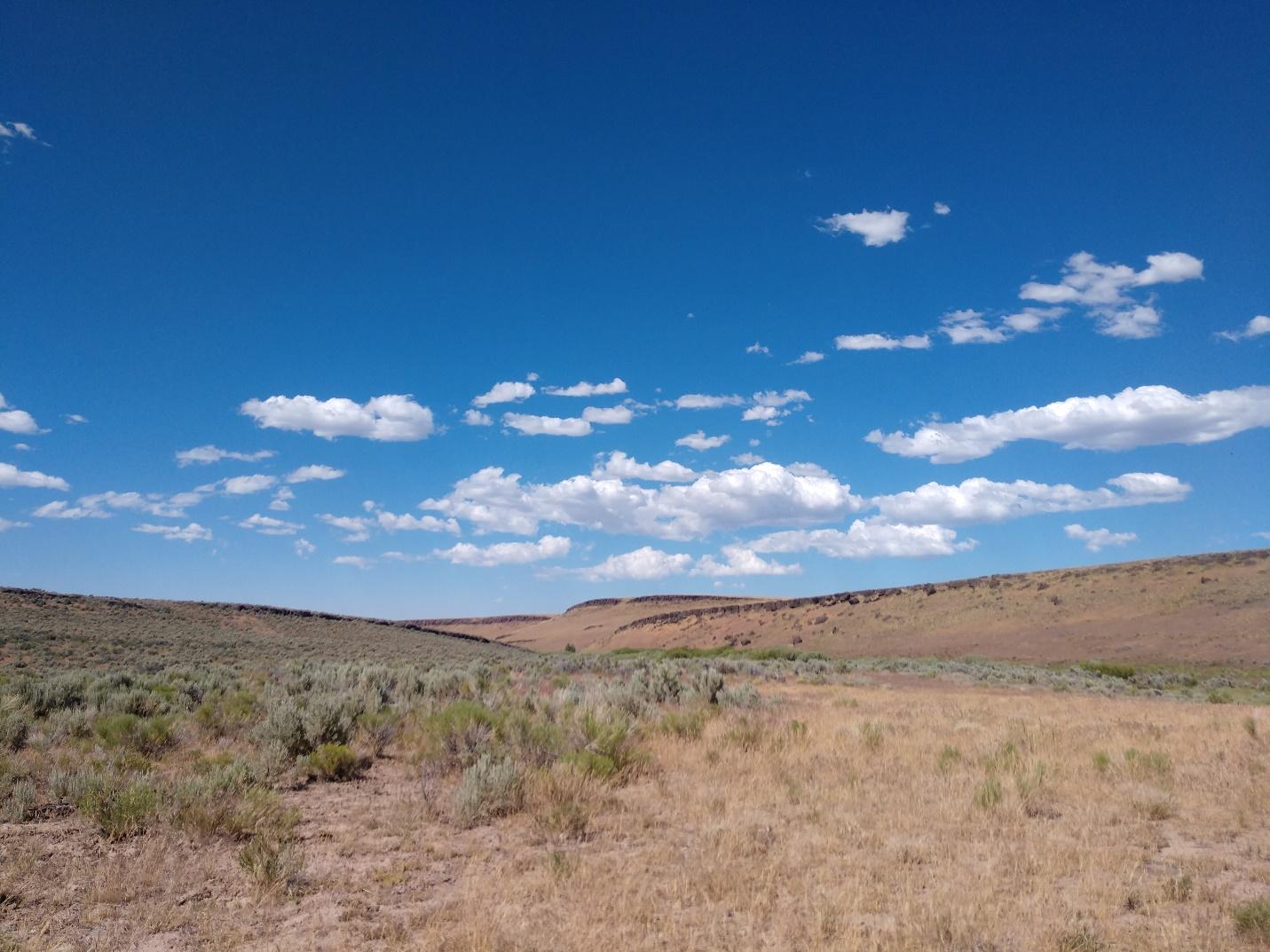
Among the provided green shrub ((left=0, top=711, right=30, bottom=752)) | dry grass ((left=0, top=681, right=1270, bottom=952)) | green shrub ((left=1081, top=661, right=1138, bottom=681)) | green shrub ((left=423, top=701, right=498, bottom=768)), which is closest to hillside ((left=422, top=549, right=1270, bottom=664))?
green shrub ((left=1081, top=661, right=1138, bottom=681))

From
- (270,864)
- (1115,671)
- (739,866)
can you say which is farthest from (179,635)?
(1115,671)

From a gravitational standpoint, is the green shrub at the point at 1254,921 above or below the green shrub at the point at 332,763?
above

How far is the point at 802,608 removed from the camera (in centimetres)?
7525

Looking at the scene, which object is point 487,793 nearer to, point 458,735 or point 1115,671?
point 458,735

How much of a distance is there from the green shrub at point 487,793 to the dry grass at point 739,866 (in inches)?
6.5

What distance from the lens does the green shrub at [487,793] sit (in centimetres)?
743

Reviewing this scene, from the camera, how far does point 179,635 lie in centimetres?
4088

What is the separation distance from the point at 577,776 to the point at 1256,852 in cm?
632

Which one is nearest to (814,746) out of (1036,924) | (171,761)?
(1036,924)

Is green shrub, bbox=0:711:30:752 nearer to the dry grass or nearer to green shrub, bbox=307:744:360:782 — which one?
the dry grass

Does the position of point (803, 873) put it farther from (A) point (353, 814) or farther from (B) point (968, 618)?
(B) point (968, 618)

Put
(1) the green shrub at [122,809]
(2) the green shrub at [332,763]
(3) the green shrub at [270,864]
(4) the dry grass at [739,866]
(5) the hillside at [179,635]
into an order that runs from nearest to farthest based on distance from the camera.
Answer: (4) the dry grass at [739,866] < (3) the green shrub at [270,864] < (1) the green shrub at [122,809] < (2) the green shrub at [332,763] < (5) the hillside at [179,635]

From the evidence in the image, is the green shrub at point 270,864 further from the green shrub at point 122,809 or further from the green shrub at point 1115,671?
the green shrub at point 1115,671

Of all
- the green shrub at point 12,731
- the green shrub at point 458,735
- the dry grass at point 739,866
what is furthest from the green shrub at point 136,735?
the green shrub at point 458,735
